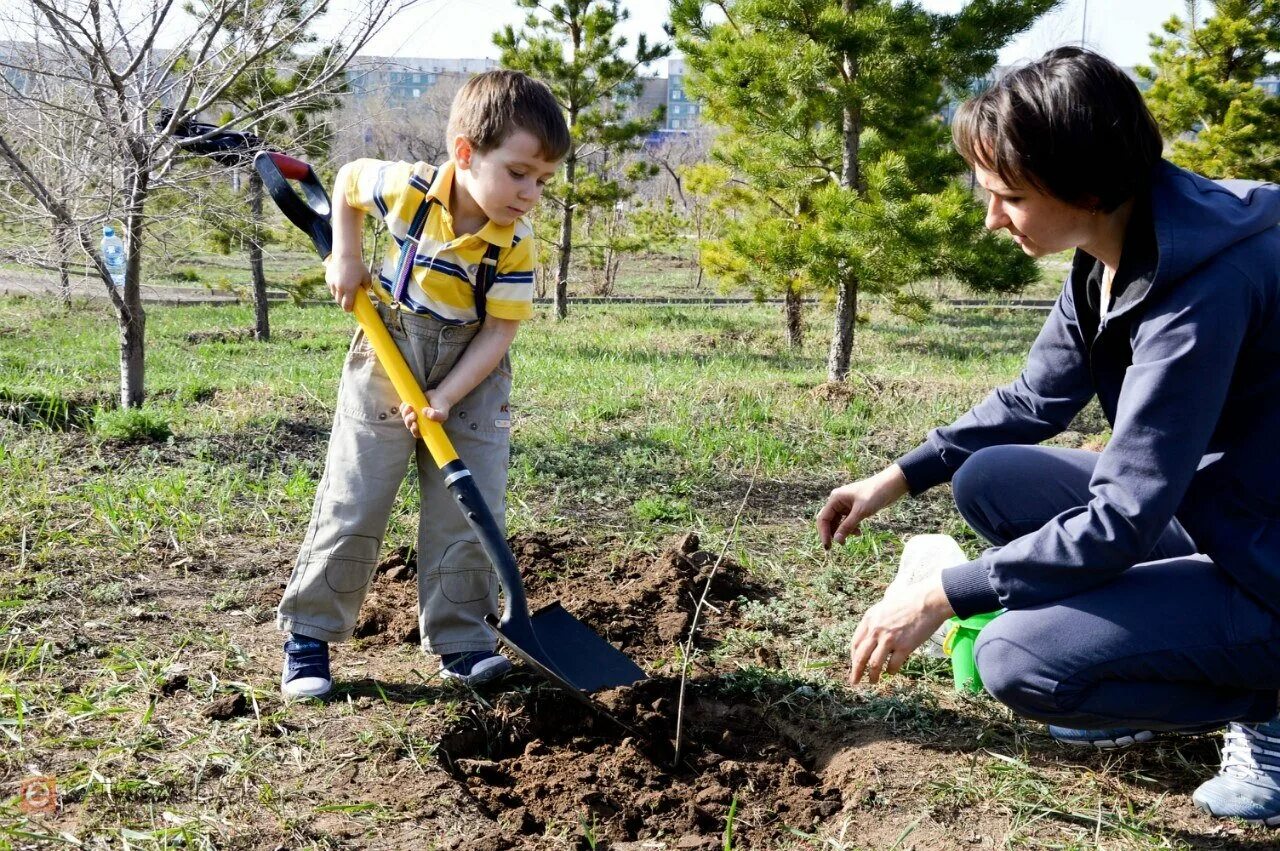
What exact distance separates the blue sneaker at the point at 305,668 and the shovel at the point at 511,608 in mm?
388

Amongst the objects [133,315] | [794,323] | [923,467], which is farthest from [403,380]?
[794,323]

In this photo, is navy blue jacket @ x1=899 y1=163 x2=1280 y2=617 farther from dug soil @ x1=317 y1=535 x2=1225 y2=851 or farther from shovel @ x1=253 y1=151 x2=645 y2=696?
shovel @ x1=253 y1=151 x2=645 y2=696

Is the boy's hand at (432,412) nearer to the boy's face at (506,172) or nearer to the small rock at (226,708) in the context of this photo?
the boy's face at (506,172)

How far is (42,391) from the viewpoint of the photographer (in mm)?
4680

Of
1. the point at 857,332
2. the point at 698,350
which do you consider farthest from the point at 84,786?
the point at 857,332

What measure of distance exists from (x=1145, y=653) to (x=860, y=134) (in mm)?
5451

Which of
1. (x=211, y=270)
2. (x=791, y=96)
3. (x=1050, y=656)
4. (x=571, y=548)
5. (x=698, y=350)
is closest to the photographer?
(x=1050, y=656)

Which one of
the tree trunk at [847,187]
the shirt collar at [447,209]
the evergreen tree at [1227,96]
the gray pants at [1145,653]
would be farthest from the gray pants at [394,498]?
the evergreen tree at [1227,96]

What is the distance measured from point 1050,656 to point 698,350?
714cm

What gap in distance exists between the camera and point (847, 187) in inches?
262

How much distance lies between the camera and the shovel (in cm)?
229

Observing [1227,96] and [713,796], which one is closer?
[713,796]

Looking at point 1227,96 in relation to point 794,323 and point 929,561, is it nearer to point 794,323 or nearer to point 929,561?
point 794,323

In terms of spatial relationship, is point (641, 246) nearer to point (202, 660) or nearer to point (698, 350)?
point (698, 350)
